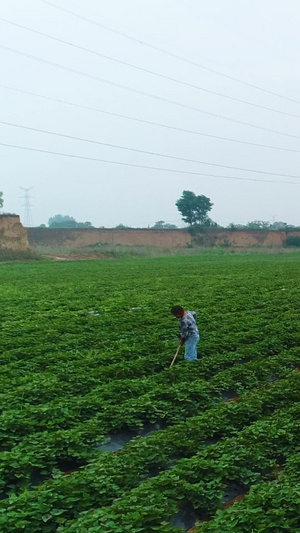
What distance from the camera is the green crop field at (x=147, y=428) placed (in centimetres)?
461

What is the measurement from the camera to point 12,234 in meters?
50.7

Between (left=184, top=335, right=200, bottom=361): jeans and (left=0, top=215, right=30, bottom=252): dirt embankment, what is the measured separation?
137ft

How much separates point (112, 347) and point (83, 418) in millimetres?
3894

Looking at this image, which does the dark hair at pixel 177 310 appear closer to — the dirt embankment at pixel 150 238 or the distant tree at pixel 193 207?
the dirt embankment at pixel 150 238

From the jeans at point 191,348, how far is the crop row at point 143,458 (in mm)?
1696

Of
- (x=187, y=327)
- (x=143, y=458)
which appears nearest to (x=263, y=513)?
(x=143, y=458)

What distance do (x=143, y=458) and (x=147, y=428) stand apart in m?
1.30

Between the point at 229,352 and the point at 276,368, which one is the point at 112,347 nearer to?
the point at 229,352

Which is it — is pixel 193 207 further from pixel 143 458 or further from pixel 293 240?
pixel 143 458

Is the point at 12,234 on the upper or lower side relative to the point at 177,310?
upper

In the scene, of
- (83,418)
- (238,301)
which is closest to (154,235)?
(238,301)

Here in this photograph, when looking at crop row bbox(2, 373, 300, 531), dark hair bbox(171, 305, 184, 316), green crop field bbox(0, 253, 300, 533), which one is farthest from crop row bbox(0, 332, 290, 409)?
crop row bbox(2, 373, 300, 531)

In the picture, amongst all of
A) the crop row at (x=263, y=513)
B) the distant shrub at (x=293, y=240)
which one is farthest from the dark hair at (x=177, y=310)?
the distant shrub at (x=293, y=240)

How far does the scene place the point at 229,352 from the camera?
1023 centimetres
